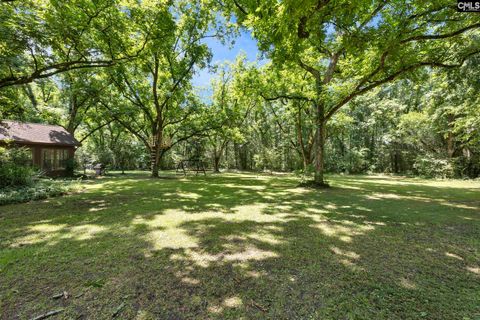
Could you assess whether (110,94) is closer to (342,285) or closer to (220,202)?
(220,202)

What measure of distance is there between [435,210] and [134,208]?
Result: 316 inches

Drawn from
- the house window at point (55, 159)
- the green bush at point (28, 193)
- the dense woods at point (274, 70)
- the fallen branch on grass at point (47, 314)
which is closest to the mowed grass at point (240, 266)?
the fallen branch on grass at point (47, 314)

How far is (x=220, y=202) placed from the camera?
671cm

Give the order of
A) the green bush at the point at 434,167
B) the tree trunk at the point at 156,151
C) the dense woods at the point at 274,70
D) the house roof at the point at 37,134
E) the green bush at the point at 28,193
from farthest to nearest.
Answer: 1. the green bush at the point at 434,167
2. the tree trunk at the point at 156,151
3. the house roof at the point at 37,134
4. the green bush at the point at 28,193
5. the dense woods at the point at 274,70

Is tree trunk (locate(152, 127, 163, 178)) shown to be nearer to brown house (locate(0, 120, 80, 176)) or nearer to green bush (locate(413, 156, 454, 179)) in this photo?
brown house (locate(0, 120, 80, 176))

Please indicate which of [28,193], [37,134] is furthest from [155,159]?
[28,193]

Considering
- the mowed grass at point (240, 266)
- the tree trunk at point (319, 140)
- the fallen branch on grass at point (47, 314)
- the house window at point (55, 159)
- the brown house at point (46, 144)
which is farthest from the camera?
the house window at point (55, 159)

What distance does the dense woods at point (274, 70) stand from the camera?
5.68 meters

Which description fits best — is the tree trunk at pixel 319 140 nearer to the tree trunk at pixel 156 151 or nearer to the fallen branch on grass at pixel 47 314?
the fallen branch on grass at pixel 47 314

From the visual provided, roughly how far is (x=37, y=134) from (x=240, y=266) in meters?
18.8

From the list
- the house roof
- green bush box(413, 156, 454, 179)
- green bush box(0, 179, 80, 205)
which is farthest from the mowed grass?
green bush box(413, 156, 454, 179)

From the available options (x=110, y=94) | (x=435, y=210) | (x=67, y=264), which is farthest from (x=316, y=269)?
A: (x=110, y=94)

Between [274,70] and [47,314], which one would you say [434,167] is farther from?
[47,314]

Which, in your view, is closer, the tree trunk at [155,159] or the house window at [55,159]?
the house window at [55,159]
